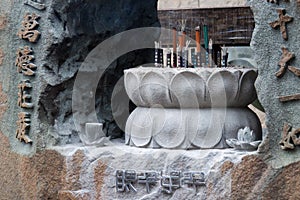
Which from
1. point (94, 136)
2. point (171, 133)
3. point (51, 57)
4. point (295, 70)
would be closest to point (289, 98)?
point (295, 70)

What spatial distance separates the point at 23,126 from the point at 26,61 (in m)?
0.30

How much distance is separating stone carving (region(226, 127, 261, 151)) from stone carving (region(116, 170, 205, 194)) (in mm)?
177

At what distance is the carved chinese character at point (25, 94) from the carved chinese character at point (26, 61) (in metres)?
0.05

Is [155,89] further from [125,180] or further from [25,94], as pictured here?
[25,94]

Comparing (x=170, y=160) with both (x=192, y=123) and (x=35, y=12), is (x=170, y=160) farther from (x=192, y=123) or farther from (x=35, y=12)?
(x=35, y=12)

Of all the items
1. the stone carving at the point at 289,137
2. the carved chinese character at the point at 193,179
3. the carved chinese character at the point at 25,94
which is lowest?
the carved chinese character at the point at 193,179

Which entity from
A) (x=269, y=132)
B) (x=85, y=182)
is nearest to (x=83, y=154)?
(x=85, y=182)

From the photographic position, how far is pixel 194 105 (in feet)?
9.95

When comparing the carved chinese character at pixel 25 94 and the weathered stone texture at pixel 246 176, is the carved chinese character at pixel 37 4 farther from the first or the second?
the weathered stone texture at pixel 246 176

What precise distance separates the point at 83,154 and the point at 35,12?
26.7 inches

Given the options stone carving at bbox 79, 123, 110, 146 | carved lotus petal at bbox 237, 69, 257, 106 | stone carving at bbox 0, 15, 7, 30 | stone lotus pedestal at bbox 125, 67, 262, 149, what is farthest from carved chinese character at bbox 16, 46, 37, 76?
carved lotus petal at bbox 237, 69, 257, 106

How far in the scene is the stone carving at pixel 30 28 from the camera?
326 centimetres

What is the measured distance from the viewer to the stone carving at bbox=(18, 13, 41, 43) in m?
3.26

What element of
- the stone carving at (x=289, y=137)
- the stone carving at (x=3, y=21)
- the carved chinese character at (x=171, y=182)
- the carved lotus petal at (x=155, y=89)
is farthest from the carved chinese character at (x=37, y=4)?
the stone carving at (x=289, y=137)
